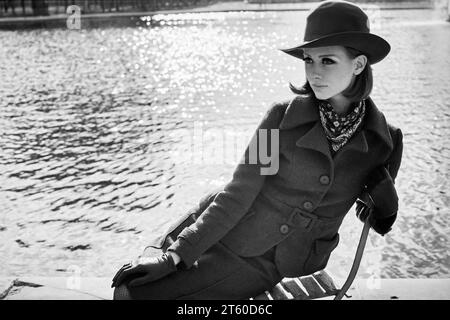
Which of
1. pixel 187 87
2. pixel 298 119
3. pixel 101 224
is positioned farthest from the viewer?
pixel 187 87

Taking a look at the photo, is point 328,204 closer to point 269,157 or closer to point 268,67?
point 269,157

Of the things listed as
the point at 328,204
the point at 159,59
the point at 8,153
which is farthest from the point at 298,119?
the point at 159,59

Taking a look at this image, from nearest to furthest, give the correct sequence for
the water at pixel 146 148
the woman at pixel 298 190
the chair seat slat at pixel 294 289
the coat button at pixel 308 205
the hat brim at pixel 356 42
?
Result: the hat brim at pixel 356 42 < the woman at pixel 298 190 < the coat button at pixel 308 205 < the chair seat slat at pixel 294 289 < the water at pixel 146 148

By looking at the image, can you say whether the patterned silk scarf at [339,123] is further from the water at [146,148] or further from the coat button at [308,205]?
the water at [146,148]

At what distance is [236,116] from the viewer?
8.05 metres

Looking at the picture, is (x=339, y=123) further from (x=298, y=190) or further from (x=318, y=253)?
(x=318, y=253)

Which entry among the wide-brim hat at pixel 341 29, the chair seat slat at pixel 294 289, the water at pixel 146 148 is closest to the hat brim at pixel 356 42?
the wide-brim hat at pixel 341 29

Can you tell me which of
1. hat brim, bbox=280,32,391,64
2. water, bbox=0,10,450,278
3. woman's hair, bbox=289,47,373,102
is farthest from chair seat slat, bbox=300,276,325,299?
water, bbox=0,10,450,278

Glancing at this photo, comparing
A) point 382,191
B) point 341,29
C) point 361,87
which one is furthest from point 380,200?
point 341,29

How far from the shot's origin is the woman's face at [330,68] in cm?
204

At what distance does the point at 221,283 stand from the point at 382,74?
382 inches

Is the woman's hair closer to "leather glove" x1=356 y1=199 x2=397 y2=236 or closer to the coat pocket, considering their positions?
"leather glove" x1=356 y1=199 x2=397 y2=236

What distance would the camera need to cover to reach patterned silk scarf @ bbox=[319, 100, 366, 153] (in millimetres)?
2133

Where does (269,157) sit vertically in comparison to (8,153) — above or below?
above
